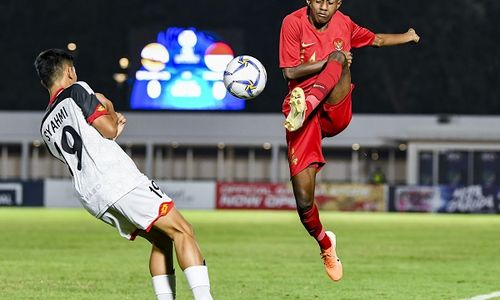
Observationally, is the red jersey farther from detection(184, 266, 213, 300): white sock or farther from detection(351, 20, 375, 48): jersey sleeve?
detection(184, 266, 213, 300): white sock

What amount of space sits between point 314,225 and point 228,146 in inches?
1831

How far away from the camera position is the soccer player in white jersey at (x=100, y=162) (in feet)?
29.5

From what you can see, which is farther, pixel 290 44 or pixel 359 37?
pixel 359 37

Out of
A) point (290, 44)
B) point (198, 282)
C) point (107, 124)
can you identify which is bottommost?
point (198, 282)

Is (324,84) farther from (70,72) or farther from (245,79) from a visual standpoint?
(70,72)

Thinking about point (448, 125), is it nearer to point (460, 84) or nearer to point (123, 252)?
point (460, 84)

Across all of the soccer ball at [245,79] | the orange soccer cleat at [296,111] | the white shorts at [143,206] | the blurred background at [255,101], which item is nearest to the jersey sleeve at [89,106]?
the white shorts at [143,206]

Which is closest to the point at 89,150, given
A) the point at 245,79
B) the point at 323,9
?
the point at 245,79

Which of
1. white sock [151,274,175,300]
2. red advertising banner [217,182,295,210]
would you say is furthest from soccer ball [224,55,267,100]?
red advertising banner [217,182,295,210]

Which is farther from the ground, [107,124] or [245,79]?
[245,79]

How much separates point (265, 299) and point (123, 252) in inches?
292

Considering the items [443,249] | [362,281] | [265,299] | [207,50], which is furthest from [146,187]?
[207,50]

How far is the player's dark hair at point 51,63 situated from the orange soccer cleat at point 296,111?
8.38ft

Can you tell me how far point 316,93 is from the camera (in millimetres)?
11234
